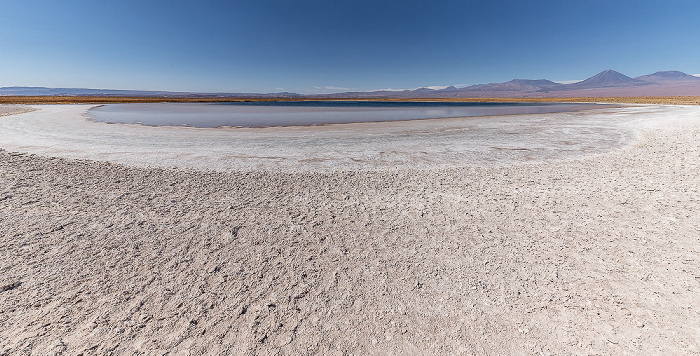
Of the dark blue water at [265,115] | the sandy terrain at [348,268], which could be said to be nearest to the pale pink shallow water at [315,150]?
the sandy terrain at [348,268]

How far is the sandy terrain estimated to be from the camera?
281cm

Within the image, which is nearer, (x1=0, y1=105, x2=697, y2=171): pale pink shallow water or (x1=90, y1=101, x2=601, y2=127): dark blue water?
(x1=0, y1=105, x2=697, y2=171): pale pink shallow water

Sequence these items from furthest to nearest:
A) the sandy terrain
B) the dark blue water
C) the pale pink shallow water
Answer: the dark blue water → the pale pink shallow water → the sandy terrain

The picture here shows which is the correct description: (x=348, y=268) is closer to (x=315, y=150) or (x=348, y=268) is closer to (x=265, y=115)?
(x=315, y=150)

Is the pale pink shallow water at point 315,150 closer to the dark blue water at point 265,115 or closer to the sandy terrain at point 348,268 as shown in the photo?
the sandy terrain at point 348,268

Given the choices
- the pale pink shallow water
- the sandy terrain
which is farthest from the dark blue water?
the sandy terrain

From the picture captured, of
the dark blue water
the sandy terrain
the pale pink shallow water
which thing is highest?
the dark blue water

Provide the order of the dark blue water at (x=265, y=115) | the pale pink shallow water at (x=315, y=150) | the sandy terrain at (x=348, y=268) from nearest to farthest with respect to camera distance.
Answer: the sandy terrain at (x=348, y=268) → the pale pink shallow water at (x=315, y=150) → the dark blue water at (x=265, y=115)

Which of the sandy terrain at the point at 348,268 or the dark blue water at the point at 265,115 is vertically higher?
the dark blue water at the point at 265,115

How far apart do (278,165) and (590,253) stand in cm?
785

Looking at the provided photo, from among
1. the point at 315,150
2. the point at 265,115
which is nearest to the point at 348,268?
the point at 315,150

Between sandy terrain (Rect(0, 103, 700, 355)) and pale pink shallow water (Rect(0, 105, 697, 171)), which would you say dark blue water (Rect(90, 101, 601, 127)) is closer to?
pale pink shallow water (Rect(0, 105, 697, 171))

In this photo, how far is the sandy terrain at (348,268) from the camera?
2.81 metres

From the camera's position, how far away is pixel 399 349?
2719 mm
